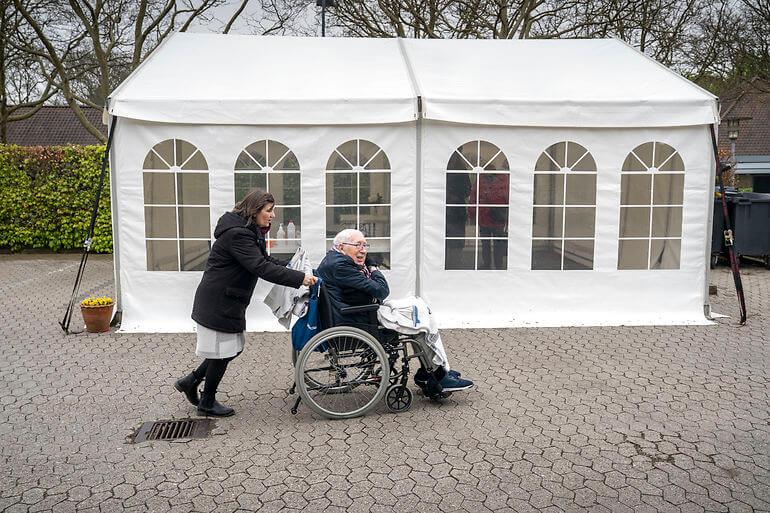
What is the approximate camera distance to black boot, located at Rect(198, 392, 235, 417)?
5273 mm

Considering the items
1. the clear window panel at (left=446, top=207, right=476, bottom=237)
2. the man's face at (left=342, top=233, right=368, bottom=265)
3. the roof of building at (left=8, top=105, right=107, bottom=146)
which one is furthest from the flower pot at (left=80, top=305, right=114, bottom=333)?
the roof of building at (left=8, top=105, right=107, bottom=146)

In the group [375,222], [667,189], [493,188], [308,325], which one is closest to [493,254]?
[493,188]

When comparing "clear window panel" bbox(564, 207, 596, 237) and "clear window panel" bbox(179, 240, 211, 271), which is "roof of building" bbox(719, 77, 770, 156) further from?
"clear window panel" bbox(179, 240, 211, 271)

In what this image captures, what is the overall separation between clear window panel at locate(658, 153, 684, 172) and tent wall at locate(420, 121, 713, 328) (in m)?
0.06

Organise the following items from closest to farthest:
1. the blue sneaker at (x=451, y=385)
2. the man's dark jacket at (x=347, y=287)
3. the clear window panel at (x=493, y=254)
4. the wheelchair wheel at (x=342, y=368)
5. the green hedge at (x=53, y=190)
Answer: the wheelchair wheel at (x=342, y=368) → the man's dark jacket at (x=347, y=287) → the blue sneaker at (x=451, y=385) → the clear window panel at (x=493, y=254) → the green hedge at (x=53, y=190)

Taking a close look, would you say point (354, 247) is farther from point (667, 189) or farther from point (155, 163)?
point (667, 189)

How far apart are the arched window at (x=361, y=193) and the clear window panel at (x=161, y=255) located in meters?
1.70

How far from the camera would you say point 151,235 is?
7.91 metres

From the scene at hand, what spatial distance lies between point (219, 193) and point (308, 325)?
129 inches

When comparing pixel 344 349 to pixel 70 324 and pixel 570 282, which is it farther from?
pixel 70 324

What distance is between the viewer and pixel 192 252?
7965 millimetres

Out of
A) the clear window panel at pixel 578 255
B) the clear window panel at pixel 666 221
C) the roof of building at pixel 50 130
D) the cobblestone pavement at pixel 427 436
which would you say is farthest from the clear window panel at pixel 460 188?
the roof of building at pixel 50 130

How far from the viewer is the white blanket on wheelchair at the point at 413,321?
5.15 meters

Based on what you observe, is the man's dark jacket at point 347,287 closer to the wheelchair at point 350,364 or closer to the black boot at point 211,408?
the wheelchair at point 350,364
